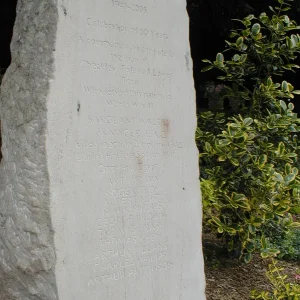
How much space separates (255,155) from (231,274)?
3.28 ft

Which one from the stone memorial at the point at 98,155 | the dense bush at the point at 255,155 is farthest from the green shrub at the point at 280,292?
the stone memorial at the point at 98,155

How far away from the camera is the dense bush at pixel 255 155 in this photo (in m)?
3.86

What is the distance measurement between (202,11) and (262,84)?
7.95 feet

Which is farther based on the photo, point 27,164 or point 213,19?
point 213,19

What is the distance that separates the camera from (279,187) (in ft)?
12.6

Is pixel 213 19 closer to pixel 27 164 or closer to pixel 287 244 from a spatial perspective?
pixel 287 244

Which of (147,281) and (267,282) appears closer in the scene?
(147,281)

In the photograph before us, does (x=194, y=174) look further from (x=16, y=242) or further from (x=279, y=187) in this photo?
(x=16, y=242)

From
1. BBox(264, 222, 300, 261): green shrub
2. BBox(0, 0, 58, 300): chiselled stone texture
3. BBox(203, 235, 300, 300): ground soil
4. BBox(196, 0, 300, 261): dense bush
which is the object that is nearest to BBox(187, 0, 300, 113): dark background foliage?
BBox(196, 0, 300, 261): dense bush

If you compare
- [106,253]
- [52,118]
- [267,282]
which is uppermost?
[52,118]

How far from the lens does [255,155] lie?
407 cm

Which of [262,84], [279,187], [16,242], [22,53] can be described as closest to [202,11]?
[262,84]

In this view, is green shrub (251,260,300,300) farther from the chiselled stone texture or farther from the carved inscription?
the chiselled stone texture

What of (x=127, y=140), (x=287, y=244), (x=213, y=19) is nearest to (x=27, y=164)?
(x=127, y=140)
